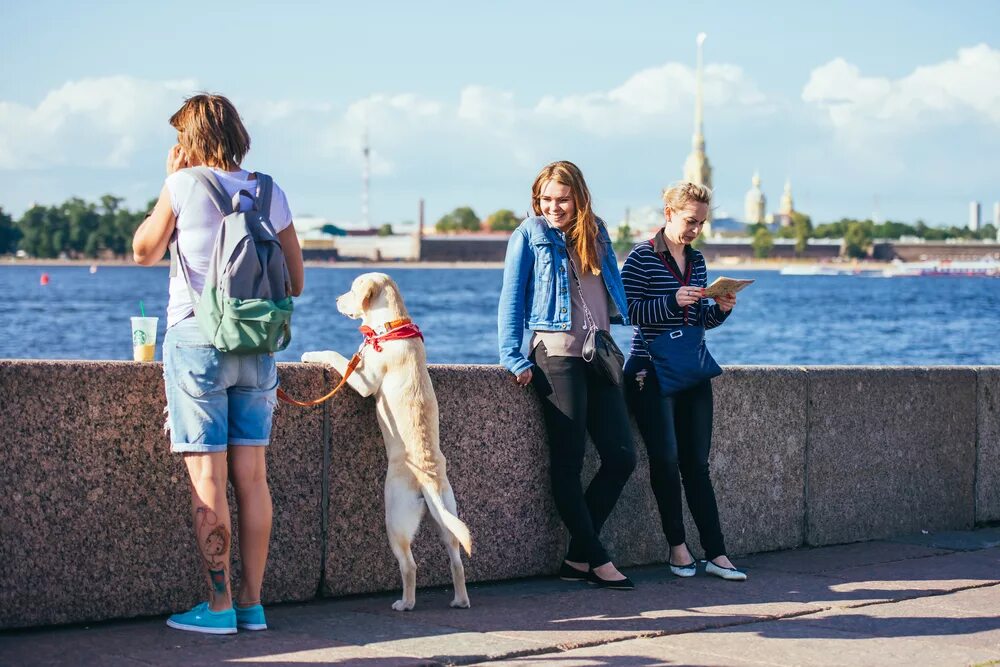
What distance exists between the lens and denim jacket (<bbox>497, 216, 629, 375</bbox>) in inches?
211

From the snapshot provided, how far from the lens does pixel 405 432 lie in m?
4.93

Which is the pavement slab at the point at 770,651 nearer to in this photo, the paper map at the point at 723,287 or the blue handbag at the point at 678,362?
the blue handbag at the point at 678,362

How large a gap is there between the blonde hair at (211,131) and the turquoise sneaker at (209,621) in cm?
131

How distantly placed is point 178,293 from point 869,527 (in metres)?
3.75

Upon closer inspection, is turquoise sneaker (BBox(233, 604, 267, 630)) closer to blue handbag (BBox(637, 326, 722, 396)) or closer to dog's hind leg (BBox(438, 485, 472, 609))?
dog's hind leg (BBox(438, 485, 472, 609))

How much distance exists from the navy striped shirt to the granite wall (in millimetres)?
490

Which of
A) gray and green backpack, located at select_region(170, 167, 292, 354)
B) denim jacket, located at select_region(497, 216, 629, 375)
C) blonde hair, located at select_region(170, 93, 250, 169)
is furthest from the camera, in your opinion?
denim jacket, located at select_region(497, 216, 629, 375)

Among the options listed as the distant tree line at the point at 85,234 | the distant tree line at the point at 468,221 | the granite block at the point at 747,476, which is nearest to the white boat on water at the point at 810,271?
the distant tree line at the point at 85,234

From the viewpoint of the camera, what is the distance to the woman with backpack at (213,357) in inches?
170

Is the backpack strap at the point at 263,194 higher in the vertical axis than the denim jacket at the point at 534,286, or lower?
higher

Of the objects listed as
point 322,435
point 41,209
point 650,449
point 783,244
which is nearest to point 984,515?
point 650,449

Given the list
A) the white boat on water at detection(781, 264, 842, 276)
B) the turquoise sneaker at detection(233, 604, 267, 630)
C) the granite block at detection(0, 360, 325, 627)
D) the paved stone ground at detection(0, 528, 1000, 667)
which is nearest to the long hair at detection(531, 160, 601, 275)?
the paved stone ground at detection(0, 528, 1000, 667)

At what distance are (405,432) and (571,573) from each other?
1094 mm

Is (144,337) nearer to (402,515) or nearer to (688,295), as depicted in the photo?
(402,515)
